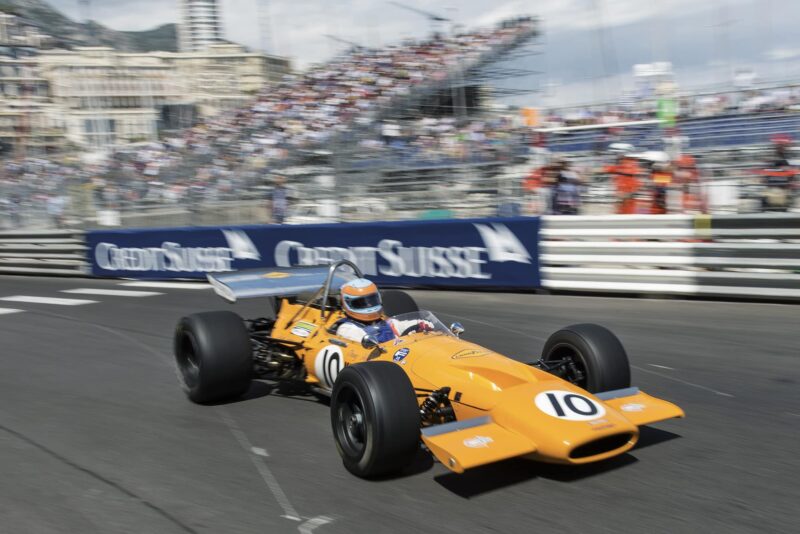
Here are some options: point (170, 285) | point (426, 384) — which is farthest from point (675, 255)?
point (170, 285)

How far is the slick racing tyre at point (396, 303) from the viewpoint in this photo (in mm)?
7141

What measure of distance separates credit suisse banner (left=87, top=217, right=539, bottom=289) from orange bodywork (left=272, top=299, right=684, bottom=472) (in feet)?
21.6

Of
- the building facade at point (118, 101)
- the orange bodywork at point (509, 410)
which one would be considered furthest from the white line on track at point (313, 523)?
the building facade at point (118, 101)

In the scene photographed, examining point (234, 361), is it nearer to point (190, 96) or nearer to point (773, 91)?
point (773, 91)

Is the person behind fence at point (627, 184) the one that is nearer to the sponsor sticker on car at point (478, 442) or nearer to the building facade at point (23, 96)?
the sponsor sticker on car at point (478, 442)

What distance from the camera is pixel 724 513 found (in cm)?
377

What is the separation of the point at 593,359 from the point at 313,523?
85.2 inches

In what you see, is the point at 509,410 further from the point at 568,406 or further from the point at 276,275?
the point at 276,275

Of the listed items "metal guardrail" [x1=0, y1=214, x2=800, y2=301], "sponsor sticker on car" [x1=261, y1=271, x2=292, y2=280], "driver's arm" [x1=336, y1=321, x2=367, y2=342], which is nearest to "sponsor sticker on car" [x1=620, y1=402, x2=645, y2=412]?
"driver's arm" [x1=336, y1=321, x2=367, y2=342]

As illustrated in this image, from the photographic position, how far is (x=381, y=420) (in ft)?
14.0

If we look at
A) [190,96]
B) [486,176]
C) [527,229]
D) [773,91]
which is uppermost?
[190,96]

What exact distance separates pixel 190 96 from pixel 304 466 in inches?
1247

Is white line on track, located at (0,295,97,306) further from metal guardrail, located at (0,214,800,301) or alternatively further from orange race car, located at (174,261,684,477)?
metal guardrail, located at (0,214,800,301)

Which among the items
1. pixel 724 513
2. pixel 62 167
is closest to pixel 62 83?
pixel 62 167
